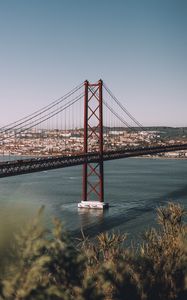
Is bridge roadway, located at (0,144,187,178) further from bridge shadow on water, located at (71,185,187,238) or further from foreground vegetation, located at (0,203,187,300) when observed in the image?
foreground vegetation, located at (0,203,187,300)

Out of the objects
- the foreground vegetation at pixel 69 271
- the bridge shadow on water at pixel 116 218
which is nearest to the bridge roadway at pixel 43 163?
the bridge shadow on water at pixel 116 218

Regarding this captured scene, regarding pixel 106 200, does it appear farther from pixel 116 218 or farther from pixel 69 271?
pixel 69 271

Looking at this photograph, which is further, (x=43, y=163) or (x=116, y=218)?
(x=43, y=163)

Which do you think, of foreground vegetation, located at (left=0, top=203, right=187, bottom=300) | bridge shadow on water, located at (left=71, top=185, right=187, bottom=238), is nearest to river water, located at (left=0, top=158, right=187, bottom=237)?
bridge shadow on water, located at (left=71, top=185, right=187, bottom=238)

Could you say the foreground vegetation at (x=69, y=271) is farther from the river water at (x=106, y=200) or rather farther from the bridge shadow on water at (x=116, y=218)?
the bridge shadow on water at (x=116, y=218)

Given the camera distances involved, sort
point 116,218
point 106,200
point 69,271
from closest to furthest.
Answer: point 69,271 < point 116,218 < point 106,200

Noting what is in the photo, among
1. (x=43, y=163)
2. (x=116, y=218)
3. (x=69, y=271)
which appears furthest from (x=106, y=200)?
(x=69, y=271)

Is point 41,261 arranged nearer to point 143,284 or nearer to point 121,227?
point 143,284

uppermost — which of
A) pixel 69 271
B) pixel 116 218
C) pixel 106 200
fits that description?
pixel 69 271
